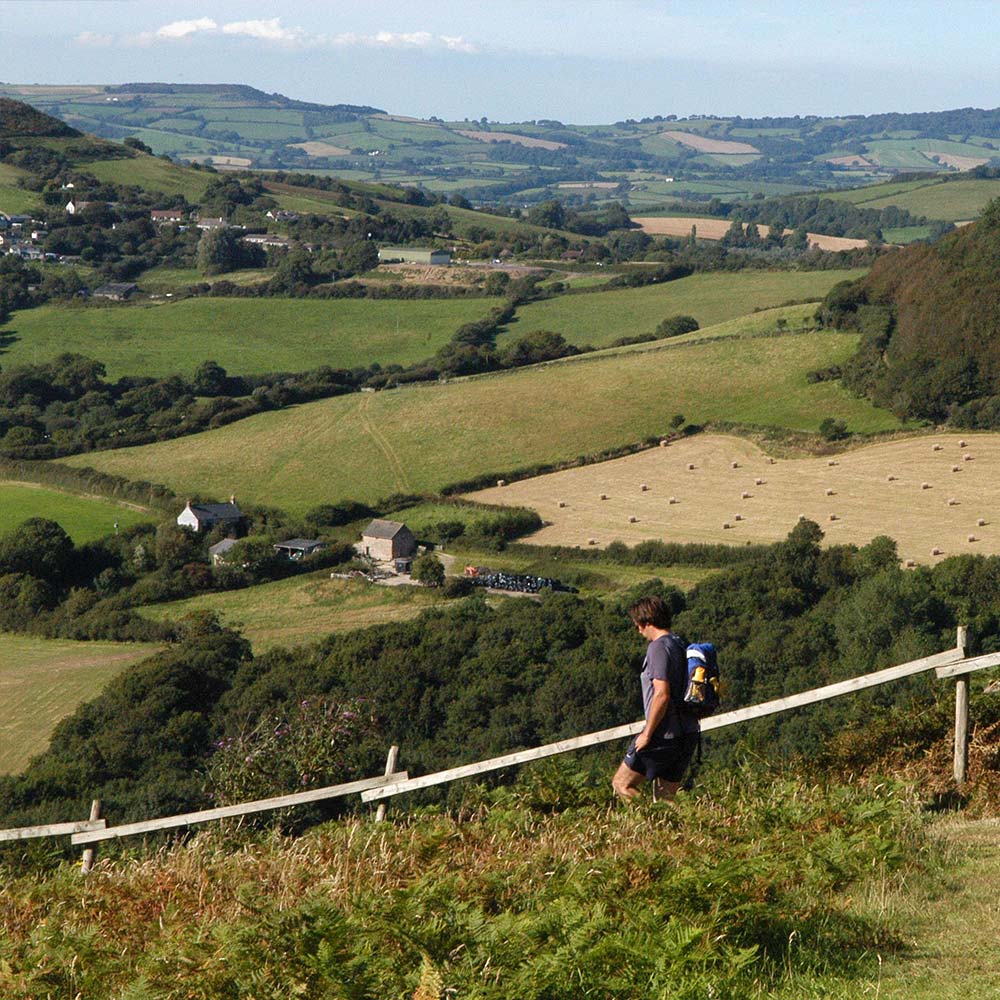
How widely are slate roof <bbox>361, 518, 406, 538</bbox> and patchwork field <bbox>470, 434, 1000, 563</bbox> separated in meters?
5.35

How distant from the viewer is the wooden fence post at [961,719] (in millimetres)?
9562

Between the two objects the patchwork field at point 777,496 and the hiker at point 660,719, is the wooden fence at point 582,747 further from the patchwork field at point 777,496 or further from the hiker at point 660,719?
the patchwork field at point 777,496

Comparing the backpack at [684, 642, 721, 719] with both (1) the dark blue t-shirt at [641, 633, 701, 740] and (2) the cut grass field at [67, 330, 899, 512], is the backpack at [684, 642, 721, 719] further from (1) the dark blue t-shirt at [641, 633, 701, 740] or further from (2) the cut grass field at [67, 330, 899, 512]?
(2) the cut grass field at [67, 330, 899, 512]

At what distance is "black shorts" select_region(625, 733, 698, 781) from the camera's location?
894 cm

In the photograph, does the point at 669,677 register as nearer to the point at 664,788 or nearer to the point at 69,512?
the point at 664,788

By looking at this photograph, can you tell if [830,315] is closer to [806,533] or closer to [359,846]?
[806,533]

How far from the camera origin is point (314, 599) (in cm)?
4862

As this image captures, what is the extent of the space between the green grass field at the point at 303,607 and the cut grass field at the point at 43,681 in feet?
11.8

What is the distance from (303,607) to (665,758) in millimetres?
39817

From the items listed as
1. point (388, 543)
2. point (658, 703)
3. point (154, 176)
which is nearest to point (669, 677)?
point (658, 703)

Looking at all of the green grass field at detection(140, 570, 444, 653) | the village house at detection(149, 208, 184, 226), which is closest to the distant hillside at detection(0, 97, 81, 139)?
the village house at detection(149, 208, 184, 226)

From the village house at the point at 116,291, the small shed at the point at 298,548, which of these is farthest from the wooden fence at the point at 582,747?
the village house at the point at 116,291

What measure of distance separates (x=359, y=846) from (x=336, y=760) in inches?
289

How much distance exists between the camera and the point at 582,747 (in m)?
9.57
